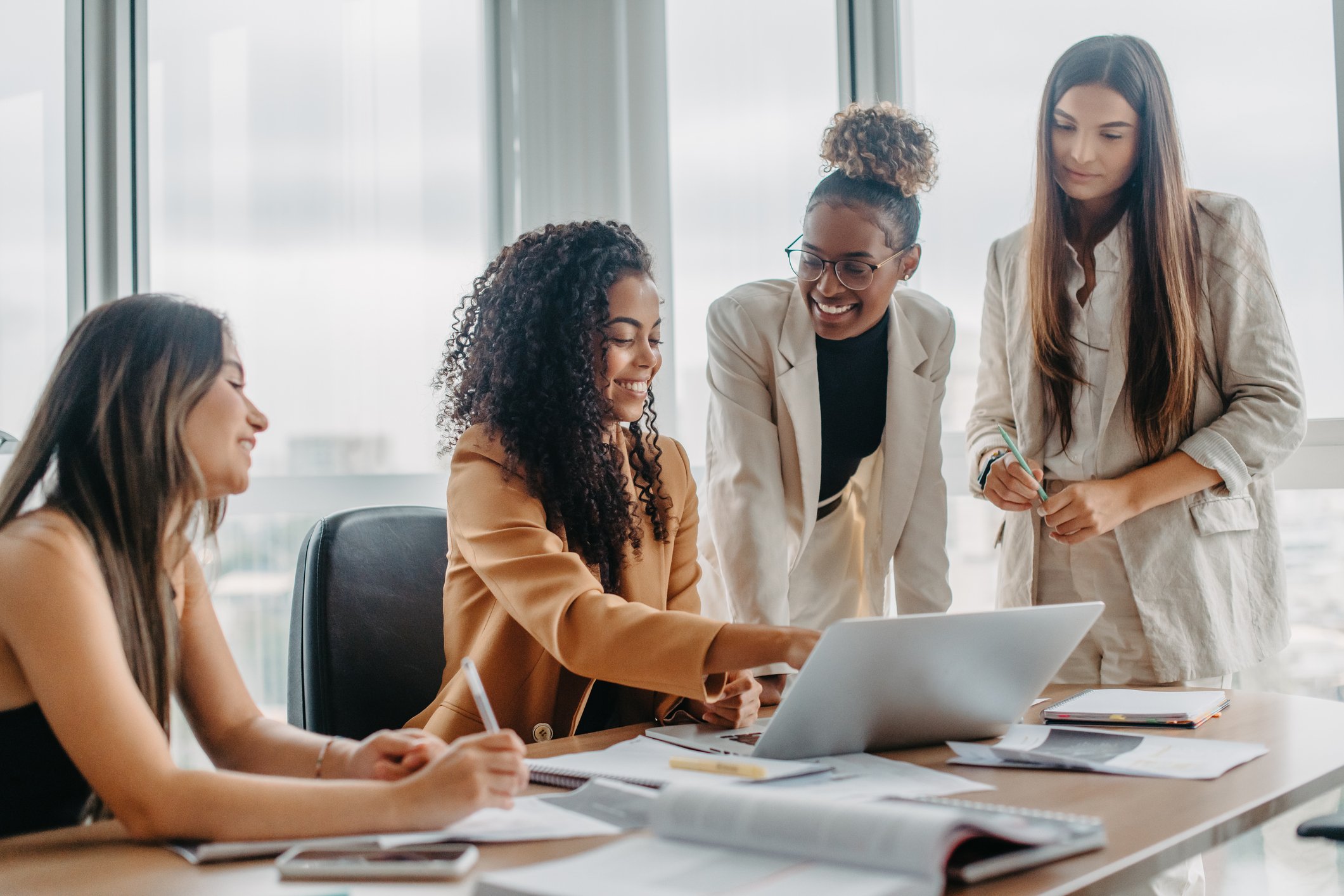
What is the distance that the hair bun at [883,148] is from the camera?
1.89 metres

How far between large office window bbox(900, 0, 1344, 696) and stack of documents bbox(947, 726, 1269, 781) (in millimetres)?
1180

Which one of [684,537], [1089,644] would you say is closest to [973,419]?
[1089,644]

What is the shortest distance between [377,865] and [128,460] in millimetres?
513

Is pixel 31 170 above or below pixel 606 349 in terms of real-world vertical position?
above

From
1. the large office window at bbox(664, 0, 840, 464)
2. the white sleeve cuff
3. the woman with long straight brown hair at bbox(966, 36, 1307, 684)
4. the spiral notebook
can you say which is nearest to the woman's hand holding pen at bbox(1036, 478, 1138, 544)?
the woman with long straight brown hair at bbox(966, 36, 1307, 684)

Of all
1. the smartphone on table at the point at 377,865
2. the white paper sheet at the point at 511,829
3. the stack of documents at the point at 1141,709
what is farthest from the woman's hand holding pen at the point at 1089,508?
the smartphone on table at the point at 377,865

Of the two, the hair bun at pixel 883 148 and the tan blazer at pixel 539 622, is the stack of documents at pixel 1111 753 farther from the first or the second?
the hair bun at pixel 883 148

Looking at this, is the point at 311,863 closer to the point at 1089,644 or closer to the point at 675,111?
the point at 1089,644

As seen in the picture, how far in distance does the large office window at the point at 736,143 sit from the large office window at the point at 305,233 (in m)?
0.60

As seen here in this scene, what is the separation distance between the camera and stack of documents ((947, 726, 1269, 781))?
110 centimetres

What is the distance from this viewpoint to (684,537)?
5.91ft

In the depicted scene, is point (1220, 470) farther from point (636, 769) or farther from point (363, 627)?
point (363, 627)

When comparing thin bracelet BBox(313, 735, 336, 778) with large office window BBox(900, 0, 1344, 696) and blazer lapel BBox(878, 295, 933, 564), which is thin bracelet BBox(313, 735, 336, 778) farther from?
large office window BBox(900, 0, 1344, 696)

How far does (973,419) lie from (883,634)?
112 centimetres
